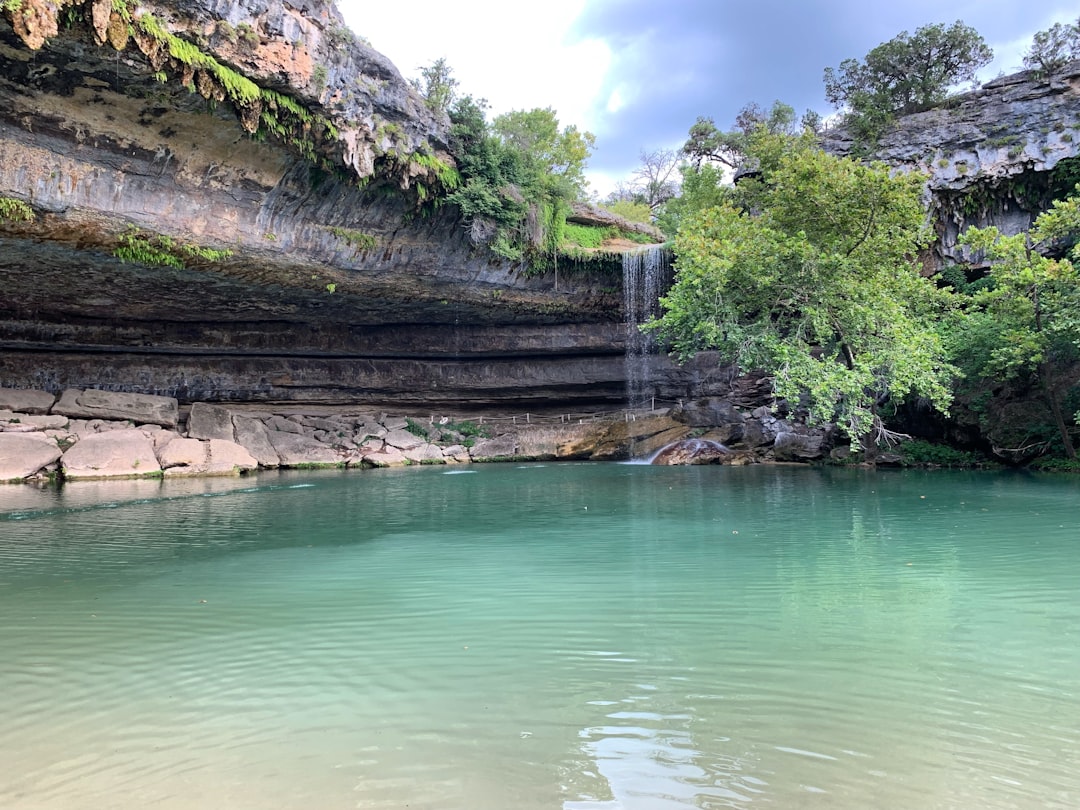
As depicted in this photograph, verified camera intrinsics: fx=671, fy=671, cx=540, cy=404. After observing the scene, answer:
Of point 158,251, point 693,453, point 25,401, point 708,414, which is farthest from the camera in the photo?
point 708,414

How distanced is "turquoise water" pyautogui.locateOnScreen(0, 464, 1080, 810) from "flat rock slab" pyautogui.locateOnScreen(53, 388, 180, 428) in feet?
45.1

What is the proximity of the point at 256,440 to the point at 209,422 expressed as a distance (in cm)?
149

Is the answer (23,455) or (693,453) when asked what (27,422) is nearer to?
(23,455)

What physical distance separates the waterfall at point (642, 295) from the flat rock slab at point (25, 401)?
1729 centimetres

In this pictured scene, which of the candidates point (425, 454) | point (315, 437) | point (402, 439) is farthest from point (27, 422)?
point (425, 454)

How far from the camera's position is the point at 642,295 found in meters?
22.4

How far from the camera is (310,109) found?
13.5 m

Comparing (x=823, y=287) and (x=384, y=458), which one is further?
(x=384, y=458)

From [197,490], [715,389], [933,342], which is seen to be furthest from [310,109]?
[715,389]

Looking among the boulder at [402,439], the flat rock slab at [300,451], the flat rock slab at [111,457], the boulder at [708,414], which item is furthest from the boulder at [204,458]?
the boulder at [708,414]

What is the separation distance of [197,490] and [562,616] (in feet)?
39.8

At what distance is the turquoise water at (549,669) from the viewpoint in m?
2.46

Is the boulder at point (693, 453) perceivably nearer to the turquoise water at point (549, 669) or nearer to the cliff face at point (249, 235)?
the cliff face at point (249, 235)

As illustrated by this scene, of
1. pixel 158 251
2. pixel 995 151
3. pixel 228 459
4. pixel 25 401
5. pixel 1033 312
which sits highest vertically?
pixel 995 151
